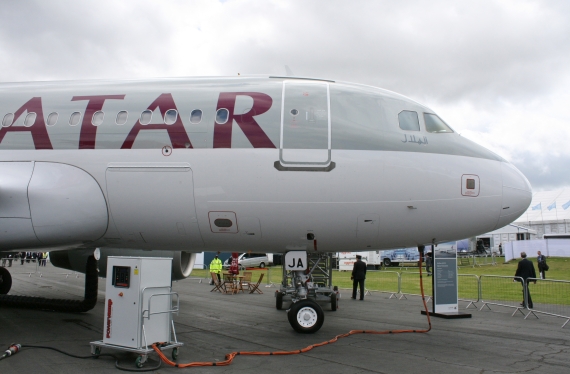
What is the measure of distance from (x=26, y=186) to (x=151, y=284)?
3.31m

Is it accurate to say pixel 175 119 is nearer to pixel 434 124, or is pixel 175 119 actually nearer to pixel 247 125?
pixel 247 125

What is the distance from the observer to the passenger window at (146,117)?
9.13 meters

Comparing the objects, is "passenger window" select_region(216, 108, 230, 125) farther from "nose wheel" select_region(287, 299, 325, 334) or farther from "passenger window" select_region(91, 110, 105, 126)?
"nose wheel" select_region(287, 299, 325, 334)

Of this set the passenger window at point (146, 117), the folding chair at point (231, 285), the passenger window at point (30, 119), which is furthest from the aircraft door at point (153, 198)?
the folding chair at point (231, 285)

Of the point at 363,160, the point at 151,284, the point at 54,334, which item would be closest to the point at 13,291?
the point at 54,334

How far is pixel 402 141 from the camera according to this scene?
29.3 ft

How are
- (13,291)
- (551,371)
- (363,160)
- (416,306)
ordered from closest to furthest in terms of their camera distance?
(551,371)
(363,160)
(416,306)
(13,291)

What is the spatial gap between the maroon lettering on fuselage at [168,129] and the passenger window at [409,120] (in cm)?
404

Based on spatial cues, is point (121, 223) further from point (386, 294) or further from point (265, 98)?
point (386, 294)

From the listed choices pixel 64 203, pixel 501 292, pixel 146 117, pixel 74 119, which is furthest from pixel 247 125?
pixel 501 292

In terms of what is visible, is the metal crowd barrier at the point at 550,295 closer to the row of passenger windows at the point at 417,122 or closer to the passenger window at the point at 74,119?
the row of passenger windows at the point at 417,122

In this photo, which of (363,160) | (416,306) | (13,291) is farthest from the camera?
(13,291)

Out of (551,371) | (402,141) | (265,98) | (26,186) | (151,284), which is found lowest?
(551,371)

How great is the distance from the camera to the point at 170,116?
9.12 m
